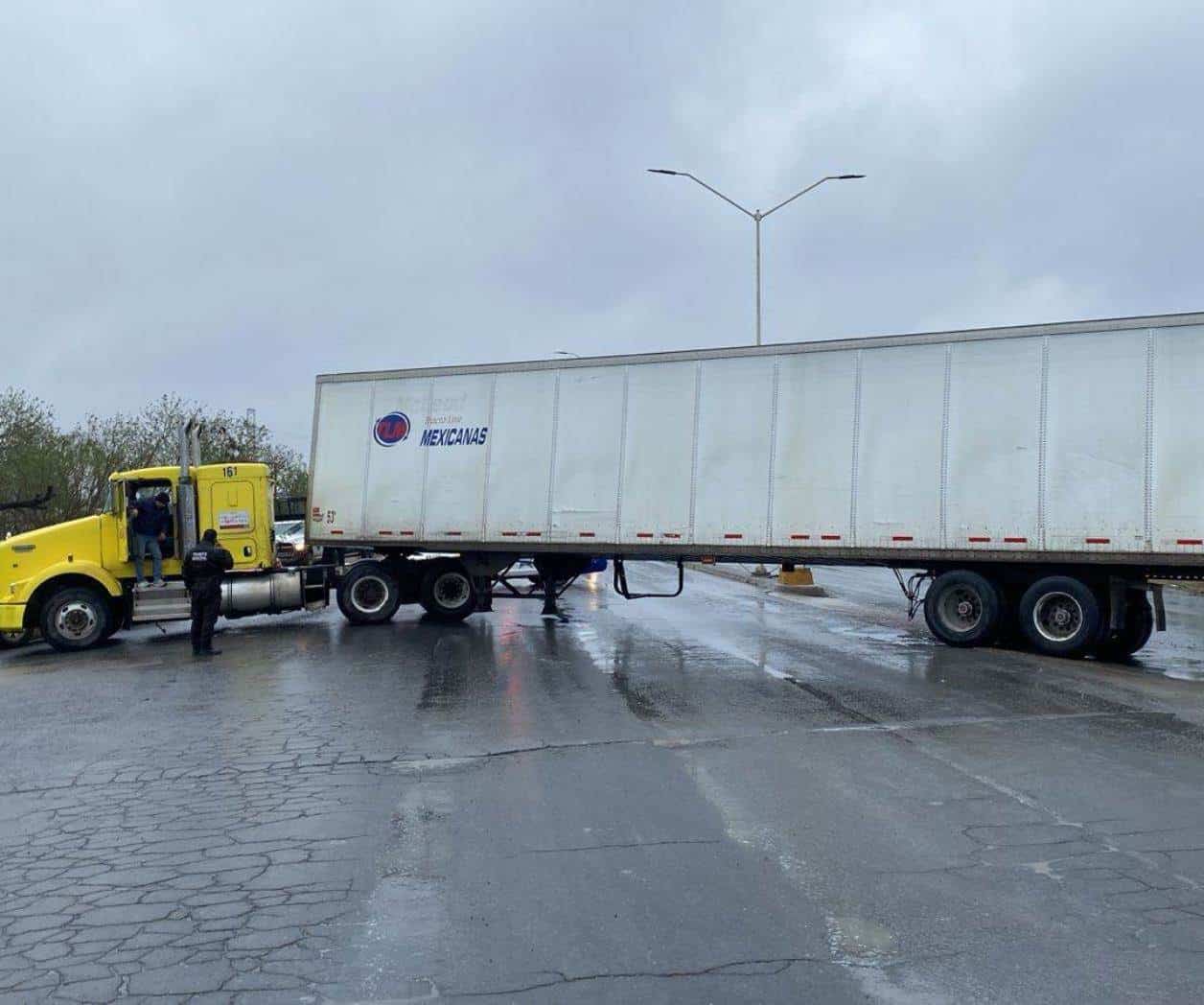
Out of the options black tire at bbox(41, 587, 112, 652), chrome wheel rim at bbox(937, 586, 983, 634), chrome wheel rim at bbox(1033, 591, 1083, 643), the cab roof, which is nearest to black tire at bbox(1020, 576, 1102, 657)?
chrome wheel rim at bbox(1033, 591, 1083, 643)

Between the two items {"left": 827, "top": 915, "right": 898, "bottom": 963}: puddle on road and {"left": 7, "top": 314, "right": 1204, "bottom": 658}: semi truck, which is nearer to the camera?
{"left": 827, "top": 915, "right": 898, "bottom": 963}: puddle on road

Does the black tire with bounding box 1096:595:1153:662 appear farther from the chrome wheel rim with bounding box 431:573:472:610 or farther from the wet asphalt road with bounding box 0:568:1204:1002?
the chrome wheel rim with bounding box 431:573:472:610

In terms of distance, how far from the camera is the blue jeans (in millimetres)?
18422

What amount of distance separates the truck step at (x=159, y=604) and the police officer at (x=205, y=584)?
209 cm

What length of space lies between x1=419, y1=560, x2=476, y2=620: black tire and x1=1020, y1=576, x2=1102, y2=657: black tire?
8.86 meters

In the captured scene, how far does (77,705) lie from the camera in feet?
39.7

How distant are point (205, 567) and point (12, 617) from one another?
3.84 meters

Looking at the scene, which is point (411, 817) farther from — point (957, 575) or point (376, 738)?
point (957, 575)

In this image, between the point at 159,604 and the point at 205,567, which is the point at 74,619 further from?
the point at 205,567

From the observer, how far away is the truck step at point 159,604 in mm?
18297

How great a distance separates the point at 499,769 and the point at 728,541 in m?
8.94

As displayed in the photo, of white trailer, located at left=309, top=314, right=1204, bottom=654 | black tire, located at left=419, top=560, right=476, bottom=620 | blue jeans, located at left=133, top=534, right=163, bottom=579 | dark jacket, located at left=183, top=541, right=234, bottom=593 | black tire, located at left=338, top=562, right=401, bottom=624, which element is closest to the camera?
white trailer, located at left=309, top=314, right=1204, bottom=654

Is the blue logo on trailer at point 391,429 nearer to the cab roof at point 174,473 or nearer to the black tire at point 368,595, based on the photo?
the cab roof at point 174,473

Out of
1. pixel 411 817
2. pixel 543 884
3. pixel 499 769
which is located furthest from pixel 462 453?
pixel 543 884
